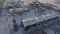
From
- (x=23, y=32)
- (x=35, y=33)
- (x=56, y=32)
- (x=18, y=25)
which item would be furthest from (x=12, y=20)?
(x=56, y=32)

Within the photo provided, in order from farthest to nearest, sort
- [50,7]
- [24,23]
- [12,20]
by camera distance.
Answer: [50,7]
[12,20]
[24,23]

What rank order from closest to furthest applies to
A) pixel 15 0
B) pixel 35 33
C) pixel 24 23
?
1. pixel 35 33
2. pixel 24 23
3. pixel 15 0

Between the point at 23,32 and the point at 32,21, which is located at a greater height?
the point at 32,21

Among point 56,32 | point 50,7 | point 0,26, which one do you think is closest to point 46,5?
point 50,7

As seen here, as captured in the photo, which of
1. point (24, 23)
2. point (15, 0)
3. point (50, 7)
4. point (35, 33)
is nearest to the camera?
point (35, 33)

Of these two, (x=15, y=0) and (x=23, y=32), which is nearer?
(x=23, y=32)

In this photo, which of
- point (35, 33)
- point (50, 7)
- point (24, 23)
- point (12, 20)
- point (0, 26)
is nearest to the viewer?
point (35, 33)

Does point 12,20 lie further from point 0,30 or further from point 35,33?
point 35,33

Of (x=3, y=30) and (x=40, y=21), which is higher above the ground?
(x=40, y=21)

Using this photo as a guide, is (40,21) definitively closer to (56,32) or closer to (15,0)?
(56,32)
